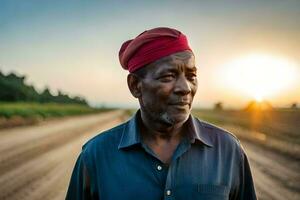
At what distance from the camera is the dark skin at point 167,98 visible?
2.18 m

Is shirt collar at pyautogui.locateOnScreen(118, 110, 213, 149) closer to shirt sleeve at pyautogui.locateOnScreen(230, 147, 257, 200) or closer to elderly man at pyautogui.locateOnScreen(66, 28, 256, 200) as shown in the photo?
elderly man at pyautogui.locateOnScreen(66, 28, 256, 200)

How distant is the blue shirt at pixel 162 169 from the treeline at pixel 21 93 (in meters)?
46.1

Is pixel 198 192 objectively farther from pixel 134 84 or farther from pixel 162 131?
pixel 134 84

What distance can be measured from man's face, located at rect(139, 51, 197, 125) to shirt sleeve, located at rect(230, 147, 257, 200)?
13.2 inches

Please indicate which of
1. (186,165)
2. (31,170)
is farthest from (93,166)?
(31,170)

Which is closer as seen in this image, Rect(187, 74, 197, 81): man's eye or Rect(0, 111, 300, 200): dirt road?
Rect(187, 74, 197, 81): man's eye

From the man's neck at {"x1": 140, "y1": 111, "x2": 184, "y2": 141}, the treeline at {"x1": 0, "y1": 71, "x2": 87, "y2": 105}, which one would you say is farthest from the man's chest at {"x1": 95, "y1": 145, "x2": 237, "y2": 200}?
the treeline at {"x1": 0, "y1": 71, "x2": 87, "y2": 105}

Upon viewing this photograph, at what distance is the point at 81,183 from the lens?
7.69 feet

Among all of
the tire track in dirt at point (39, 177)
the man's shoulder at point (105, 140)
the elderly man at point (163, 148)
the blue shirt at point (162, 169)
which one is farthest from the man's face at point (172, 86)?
the tire track in dirt at point (39, 177)

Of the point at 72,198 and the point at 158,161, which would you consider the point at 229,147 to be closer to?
the point at 158,161

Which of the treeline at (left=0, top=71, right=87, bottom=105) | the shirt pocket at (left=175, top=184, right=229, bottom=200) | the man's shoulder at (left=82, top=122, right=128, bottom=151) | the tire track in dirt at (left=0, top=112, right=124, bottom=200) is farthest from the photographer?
the treeline at (left=0, top=71, right=87, bottom=105)

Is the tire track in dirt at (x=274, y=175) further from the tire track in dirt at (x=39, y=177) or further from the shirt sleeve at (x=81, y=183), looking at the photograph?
the shirt sleeve at (x=81, y=183)

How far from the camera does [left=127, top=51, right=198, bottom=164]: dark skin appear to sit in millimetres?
2176

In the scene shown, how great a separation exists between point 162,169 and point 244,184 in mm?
410
